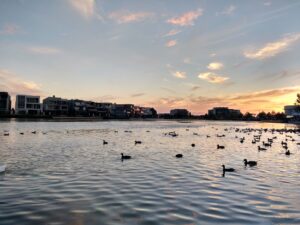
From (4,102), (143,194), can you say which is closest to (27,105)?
(4,102)

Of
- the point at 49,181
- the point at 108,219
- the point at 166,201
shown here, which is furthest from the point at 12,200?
the point at 166,201

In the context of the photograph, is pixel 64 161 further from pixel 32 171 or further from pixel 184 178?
pixel 184 178

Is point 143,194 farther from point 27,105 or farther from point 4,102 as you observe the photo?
point 27,105

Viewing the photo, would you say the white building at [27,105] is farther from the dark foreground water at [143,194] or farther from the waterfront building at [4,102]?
the dark foreground water at [143,194]

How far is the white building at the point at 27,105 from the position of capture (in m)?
191

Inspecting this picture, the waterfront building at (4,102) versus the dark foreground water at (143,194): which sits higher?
the waterfront building at (4,102)

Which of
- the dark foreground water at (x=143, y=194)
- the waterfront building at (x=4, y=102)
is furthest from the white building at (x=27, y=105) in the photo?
the dark foreground water at (x=143, y=194)

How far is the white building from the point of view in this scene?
190975 millimetres

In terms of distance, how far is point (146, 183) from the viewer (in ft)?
65.5

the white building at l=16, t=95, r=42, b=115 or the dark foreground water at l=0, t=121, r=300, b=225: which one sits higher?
the white building at l=16, t=95, r=42, b=115

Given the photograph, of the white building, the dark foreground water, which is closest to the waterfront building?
the white building

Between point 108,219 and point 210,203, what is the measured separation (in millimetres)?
5748

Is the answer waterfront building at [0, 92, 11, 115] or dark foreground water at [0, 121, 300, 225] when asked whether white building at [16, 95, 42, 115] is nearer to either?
waterfront building at [0, 92, 11, 115]

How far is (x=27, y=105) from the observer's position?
195 meters
